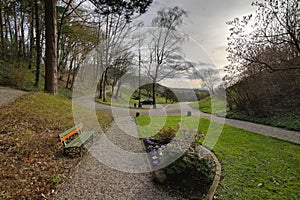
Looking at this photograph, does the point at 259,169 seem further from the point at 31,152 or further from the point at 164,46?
the point at 164,46

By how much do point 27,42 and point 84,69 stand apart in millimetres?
6575

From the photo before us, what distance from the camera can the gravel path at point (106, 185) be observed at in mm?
3234

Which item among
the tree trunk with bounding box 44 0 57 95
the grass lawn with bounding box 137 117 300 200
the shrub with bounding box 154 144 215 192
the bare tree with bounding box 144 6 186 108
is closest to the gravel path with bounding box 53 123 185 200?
the shrub with bounding box 154 144 215 192

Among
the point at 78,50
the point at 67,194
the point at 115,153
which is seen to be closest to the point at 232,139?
the point at 115,153

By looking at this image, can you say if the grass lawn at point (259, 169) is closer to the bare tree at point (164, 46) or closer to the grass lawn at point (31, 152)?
the grass lawn at point (31, 152)

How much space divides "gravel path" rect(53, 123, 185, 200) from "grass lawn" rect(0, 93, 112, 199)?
0.25m

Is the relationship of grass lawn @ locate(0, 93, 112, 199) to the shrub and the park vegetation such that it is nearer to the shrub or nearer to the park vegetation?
the shrub

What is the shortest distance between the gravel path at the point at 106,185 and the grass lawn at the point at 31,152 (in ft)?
0.82

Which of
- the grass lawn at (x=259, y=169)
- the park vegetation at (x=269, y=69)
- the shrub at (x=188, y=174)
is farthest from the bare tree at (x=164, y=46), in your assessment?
the shrub at (x=188, y=174)

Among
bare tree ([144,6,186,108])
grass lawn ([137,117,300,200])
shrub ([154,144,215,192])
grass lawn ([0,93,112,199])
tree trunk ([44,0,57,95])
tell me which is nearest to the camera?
grass lawn ([0,93,112,199])

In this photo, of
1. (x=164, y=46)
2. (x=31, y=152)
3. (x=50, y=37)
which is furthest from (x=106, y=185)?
(x=164, y=46)

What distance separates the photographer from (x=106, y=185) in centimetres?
357

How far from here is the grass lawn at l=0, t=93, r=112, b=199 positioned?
10.1ft

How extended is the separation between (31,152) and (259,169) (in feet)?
16.9
